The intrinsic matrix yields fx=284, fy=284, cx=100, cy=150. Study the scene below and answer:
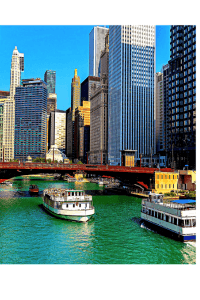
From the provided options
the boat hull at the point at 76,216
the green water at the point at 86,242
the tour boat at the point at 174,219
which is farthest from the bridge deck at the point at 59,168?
the tour boat at the point at 174,219

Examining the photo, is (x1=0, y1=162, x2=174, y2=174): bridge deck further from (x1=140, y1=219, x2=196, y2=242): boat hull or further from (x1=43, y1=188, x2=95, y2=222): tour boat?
(x1=140, y1=219, x2=196, y2=242): boat hull

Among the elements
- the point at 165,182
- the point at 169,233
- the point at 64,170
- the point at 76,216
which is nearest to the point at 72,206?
the point at 76,216

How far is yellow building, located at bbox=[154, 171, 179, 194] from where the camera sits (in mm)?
62000

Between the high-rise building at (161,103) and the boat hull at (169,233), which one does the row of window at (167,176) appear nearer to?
the boat hull at (169,233)

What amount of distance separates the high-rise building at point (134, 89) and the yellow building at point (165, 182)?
75.2 meters

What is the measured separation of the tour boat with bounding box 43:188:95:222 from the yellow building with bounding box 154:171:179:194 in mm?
23766

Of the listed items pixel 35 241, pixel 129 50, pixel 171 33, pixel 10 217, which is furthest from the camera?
pixel 129 50

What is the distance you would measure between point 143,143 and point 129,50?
46068mm

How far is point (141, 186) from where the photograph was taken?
66938 millimetres

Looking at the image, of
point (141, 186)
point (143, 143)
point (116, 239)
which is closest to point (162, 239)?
point (116, 239)

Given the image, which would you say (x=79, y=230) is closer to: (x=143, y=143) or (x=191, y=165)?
(x=191, y=165)

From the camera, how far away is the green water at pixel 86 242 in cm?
2486

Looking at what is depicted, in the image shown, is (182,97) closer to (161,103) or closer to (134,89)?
(134,89)

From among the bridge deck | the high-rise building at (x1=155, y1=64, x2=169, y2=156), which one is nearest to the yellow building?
the bridge deck
